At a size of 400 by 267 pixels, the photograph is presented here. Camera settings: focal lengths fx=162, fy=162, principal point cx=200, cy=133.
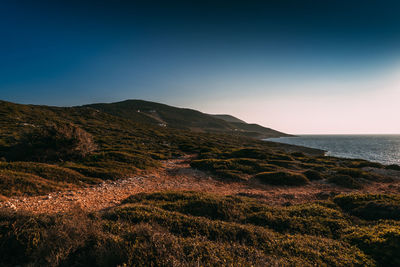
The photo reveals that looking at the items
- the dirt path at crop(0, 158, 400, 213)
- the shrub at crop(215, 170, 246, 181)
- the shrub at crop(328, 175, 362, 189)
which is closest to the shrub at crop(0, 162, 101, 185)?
the dirt path at crop(0, 158, 400, 213)

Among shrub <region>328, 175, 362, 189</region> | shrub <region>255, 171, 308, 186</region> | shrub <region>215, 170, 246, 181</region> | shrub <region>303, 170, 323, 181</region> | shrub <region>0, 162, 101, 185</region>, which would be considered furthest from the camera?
shrub <region>303, 170, 323, 181</region>

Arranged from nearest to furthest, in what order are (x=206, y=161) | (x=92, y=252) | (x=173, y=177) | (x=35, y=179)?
(x=92, y=252), (x=35, y=179), (x=173, y=177), (x=206, y=161)

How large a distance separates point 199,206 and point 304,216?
4.99 meters

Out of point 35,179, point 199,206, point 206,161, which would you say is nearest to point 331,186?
point 206,161

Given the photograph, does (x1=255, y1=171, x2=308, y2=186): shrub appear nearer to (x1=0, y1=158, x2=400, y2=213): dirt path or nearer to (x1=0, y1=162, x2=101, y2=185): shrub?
(x1=0, y1=158, x2=400, y2=213): dirt path

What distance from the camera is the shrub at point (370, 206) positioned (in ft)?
25.4

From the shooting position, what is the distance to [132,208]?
7.36 meters

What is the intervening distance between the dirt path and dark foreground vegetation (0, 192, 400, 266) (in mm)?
1832

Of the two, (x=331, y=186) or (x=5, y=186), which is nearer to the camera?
(x=5, y=186)

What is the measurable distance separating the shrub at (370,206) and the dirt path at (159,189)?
2.46 metres

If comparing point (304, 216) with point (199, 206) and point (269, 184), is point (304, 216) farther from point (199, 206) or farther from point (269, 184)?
point (269, 184)

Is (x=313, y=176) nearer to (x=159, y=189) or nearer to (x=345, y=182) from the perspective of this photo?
(x=345, y=182)

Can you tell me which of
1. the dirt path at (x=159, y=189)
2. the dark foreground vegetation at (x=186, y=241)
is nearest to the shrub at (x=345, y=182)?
the dirt path at (x=159, y=189)

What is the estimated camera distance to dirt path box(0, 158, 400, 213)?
877 cm
